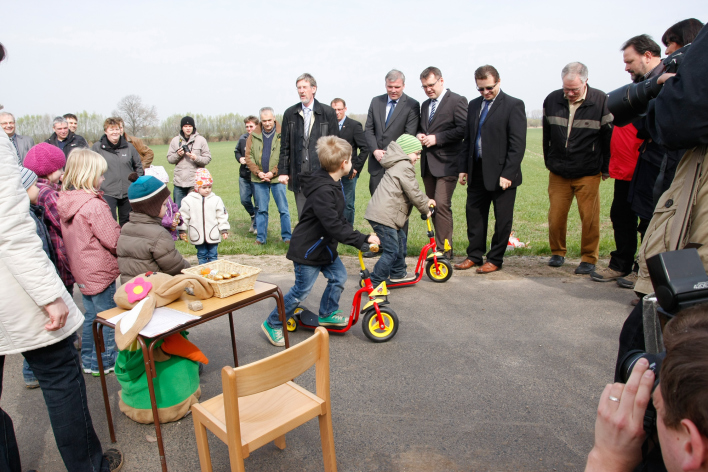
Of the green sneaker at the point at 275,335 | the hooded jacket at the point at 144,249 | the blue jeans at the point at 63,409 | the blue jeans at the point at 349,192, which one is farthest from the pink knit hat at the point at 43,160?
the blue jeans at the point at 349,192

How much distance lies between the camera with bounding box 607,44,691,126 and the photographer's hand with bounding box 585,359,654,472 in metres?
1.79

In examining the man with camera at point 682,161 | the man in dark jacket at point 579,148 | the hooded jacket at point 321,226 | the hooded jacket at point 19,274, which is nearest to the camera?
the man with camera at point 682,161

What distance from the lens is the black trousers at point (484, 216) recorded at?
6500 mm

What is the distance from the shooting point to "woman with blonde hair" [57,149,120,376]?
367cm

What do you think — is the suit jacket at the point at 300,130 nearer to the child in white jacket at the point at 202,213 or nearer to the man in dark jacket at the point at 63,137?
the child in white jacket at the point at 202,213

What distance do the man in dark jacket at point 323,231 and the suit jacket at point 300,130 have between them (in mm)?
2592

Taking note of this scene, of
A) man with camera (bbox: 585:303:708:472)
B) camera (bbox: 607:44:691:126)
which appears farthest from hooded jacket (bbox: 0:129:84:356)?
camera (bbox: 607:44:691:126)

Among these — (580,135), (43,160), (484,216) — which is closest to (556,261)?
(484,216)

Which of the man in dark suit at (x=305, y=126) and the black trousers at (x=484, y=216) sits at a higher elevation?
the man in dark suit at (x=305, y=126)

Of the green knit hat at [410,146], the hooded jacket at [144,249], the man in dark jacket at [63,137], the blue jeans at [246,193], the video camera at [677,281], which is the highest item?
the man in dark jacket at [63,137]

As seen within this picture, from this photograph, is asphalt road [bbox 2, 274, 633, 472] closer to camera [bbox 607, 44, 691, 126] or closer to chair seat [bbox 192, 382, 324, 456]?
chair seat [bbox 192, 382, 324, 456]

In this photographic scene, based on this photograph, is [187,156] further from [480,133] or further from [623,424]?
[623,424]

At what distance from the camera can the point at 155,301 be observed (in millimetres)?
3062

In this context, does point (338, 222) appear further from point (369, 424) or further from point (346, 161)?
point (369, 424)
